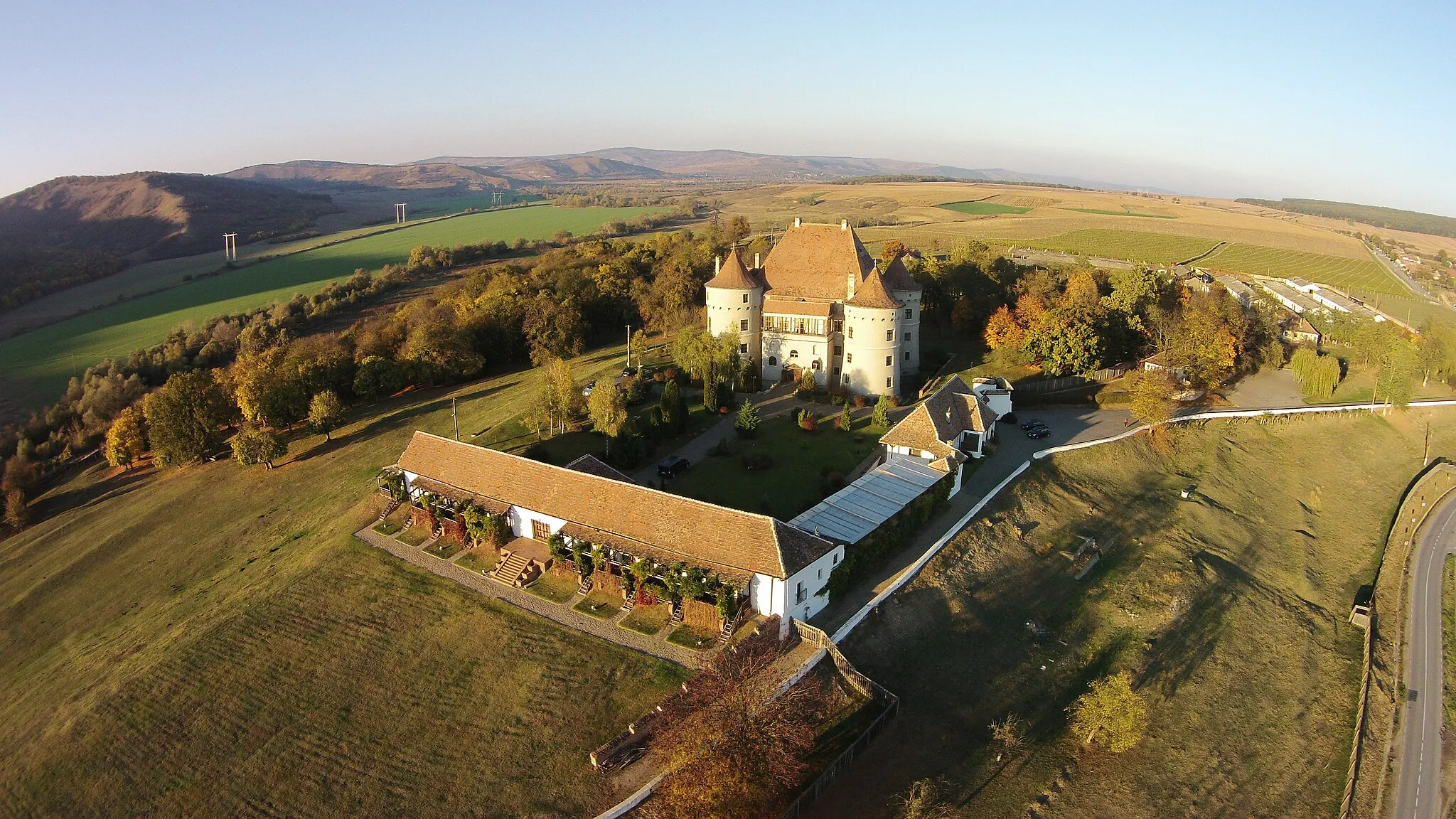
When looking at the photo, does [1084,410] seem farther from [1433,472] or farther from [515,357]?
[515,357]

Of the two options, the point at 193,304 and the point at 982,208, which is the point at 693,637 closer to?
the point at 193,304

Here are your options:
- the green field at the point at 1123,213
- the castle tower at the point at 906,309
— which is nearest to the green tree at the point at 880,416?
the castle tower at the point at 906,309

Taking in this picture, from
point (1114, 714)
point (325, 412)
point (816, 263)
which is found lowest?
point (1114, 714)

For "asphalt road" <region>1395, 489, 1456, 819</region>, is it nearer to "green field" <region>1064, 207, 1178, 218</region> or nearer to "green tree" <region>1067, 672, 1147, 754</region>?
"green tree" <region>1067, 672, 1147, 754</region>

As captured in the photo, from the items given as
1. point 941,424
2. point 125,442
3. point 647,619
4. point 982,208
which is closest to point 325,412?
point 125,442

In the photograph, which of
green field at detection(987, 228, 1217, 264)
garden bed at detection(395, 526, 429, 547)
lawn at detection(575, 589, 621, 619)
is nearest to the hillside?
garden bed at detection(395, 526, 429, 547)

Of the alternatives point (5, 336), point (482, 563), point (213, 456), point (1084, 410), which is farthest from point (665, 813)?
point (5, 336)
